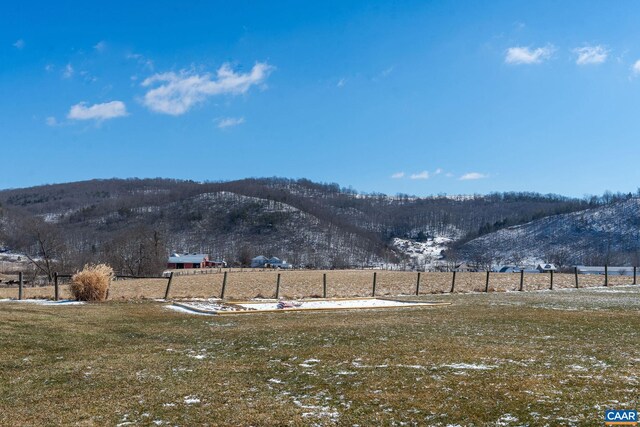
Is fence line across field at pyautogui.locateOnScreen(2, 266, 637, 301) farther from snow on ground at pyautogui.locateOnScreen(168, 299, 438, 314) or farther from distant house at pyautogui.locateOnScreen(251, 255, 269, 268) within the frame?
distant house at pyautogui.locateOnScreen(251, 255, 269, 268)

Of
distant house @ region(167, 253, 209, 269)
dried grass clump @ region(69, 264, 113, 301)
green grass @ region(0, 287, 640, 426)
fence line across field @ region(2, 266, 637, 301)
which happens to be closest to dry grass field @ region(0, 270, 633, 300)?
fence line across field @ region(2, 266, 637, 301)

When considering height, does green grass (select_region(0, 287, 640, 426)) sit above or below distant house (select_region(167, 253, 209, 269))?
above

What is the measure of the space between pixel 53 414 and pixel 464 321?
42.8 ft

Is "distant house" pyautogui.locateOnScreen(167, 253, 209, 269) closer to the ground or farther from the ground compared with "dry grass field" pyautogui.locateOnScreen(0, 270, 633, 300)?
closer to the ground

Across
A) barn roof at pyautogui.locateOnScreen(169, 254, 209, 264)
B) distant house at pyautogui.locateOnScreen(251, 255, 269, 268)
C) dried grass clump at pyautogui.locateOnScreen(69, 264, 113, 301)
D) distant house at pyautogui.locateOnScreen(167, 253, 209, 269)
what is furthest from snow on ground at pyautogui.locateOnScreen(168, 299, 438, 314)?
distant house at pyautogui.locateOnScreen(251, 255, 269, 268)

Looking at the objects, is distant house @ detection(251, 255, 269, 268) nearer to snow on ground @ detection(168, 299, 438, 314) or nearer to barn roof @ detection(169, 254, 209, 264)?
barn roof @ detection(169, 254, 209, 264)

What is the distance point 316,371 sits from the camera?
9.67 m

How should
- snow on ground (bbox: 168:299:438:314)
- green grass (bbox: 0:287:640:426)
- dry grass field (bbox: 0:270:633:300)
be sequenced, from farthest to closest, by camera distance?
dry grass field (bbox: 0:270:633:300), snow on ground (bbox: 168:299:438:314), green grass (bbox: 0:287:640:426)

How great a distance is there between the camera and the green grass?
714 cm

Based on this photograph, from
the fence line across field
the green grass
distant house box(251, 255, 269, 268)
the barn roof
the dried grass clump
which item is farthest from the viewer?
distant house box(251, 255, 269, 268)

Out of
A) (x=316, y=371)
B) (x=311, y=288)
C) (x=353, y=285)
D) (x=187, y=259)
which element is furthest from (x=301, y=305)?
(x=187, y=259)

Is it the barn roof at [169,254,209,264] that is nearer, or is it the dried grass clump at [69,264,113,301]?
the dried grass clump at [69,264,113,301]

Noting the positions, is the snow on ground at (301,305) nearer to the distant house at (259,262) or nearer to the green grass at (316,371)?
the green grass at (316,371)

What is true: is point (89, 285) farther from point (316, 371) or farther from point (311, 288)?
point (311, 288)
